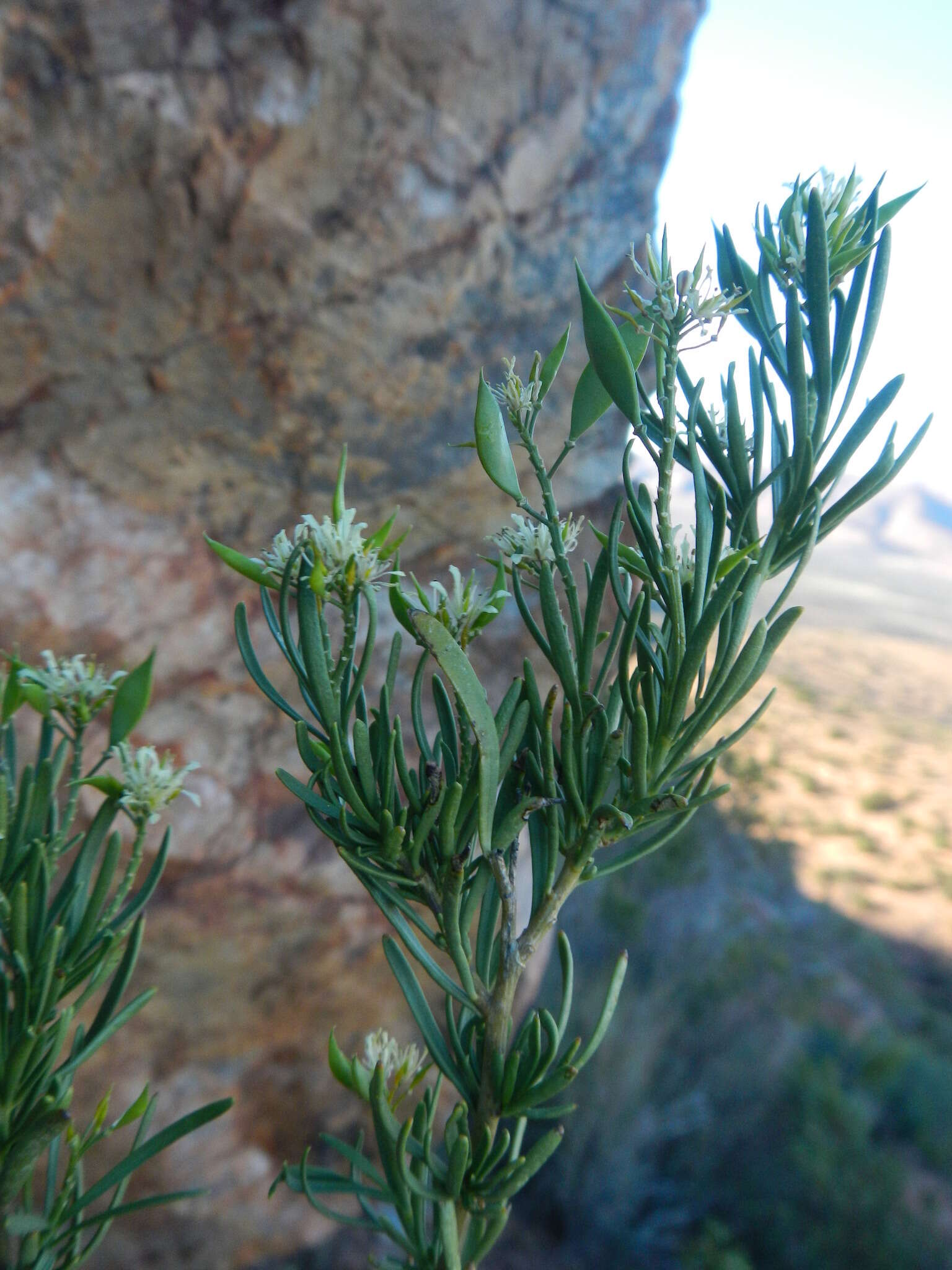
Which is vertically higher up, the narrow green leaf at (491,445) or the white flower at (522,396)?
the white flower at (522,396)

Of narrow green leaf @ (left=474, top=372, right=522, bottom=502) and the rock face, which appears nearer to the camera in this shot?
narrow green leaf @ (left=474, top=372, right=522, bottom=502)

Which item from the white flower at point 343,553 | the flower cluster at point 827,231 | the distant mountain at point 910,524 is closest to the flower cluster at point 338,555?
the white flower at point 343,553

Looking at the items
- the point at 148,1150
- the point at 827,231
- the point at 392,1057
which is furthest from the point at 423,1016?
the point at 827,231

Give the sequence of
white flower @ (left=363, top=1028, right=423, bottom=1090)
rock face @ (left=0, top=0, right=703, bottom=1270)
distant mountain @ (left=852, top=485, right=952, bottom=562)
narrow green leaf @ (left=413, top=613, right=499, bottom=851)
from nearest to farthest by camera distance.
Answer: narrow green leaf @ (left=413, top=613, right=499, bottom=851)
white flower @ (left=363, top=1028, right=423, bottom=1090)
rock face @ (left=0, top=0, right=703, bottom=1270)
distant mountain @ (left=852, top=485, right=952, bottom=562)

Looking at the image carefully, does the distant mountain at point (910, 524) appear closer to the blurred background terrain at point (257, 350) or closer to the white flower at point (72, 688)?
the blurred background terrain at point (257, 350)

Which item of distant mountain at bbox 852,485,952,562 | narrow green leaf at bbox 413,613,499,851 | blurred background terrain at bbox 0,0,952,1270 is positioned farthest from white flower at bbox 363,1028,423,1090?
distant mountain at bbox 852,485,952,562

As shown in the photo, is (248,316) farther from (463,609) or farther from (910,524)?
(910,524)

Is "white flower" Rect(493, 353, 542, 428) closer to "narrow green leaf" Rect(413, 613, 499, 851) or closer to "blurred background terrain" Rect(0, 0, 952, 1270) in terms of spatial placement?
"narrow green leaf" Rect(413, 613, 499, 851)
